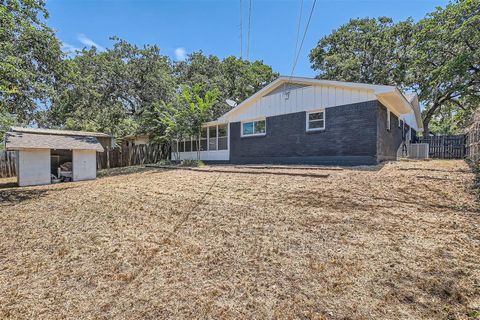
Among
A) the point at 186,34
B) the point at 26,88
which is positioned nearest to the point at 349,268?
the point at 26,88

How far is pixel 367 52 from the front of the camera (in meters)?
23.8

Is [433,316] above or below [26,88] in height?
below

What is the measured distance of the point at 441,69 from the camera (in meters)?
16.0

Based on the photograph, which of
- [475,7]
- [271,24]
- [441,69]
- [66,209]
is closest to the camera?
[66,209]

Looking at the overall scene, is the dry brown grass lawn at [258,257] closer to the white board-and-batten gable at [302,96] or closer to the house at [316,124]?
the house at [316,124]

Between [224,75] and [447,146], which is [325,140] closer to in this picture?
[447,146]

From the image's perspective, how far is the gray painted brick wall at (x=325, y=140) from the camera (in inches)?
384

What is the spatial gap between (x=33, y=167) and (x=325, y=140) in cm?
1366

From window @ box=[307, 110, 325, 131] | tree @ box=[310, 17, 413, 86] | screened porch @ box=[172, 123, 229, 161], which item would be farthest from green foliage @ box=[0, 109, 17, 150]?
tree @ box=[310, 17, 413, 86]

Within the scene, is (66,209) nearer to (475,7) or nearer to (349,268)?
(349,268)

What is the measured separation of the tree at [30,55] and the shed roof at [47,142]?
46.2 inches

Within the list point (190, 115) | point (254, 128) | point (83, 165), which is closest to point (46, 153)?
point (83, 165)

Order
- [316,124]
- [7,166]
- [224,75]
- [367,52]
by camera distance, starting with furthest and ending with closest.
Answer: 1. [224,75]
2. [367,52]
3. [7,166]
4. [316,124]

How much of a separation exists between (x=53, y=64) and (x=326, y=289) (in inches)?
552
